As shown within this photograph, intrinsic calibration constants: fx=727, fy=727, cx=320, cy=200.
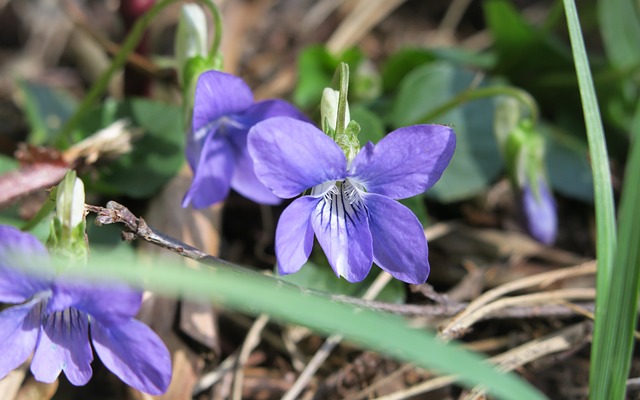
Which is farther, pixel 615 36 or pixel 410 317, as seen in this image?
pixel 615 36

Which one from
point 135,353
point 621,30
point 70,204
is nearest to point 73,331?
point 135,353

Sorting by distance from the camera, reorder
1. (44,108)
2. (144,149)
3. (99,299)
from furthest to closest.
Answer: (44,108), (144,149), (99,299)

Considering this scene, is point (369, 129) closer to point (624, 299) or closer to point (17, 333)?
point (624, 299)

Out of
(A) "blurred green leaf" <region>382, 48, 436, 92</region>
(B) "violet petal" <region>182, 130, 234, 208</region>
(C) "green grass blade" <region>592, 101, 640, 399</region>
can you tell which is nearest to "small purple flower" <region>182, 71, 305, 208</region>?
(B) "violet petal" <region>182, 130, 234, 208</region>

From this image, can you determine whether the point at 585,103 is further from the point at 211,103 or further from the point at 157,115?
the point at 157,115

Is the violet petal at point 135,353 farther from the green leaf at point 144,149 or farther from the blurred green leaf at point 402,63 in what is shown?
the blurred green leaf at point 402,63

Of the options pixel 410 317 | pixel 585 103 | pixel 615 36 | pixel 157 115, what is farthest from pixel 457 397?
pixel 615 36
